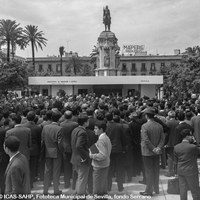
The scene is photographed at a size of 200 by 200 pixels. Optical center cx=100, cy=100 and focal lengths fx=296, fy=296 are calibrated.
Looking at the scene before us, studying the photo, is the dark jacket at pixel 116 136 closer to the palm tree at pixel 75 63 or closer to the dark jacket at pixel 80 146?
the dark jacket at pixel 80 146

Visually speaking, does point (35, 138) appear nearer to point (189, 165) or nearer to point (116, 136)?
point (116, 136)

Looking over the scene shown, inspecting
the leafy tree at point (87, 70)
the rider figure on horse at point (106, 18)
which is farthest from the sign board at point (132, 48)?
the rider figure on horse at point (106, 18)

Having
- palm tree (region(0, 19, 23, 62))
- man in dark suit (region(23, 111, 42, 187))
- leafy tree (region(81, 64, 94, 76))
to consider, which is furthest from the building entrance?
man in dark suit (region(23, 111, 42, 187))

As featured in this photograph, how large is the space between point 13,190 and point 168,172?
18.2ft

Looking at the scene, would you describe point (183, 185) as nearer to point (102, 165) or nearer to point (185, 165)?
point (185, 165)

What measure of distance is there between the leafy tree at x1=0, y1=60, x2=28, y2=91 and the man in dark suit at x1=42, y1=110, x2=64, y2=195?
29.3 metres

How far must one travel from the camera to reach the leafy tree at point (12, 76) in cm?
3455

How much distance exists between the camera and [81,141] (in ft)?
19.5

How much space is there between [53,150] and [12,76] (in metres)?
29.9

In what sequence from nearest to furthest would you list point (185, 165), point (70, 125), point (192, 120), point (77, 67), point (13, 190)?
point (13, 190) → point (185, 165) → point (70, 125) → point (192, 120) → point (77, 67)

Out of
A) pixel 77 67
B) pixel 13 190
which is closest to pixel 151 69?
pixel 77 67

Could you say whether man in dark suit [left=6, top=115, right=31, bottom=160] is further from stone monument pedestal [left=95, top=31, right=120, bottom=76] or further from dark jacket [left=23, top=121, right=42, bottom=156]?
stone monument pedestal [left=95, top=31, right=120, bottom=76]

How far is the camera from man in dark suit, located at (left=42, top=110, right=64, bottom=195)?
663 centimetres

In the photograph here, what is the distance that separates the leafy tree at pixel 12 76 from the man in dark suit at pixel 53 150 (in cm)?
2932
